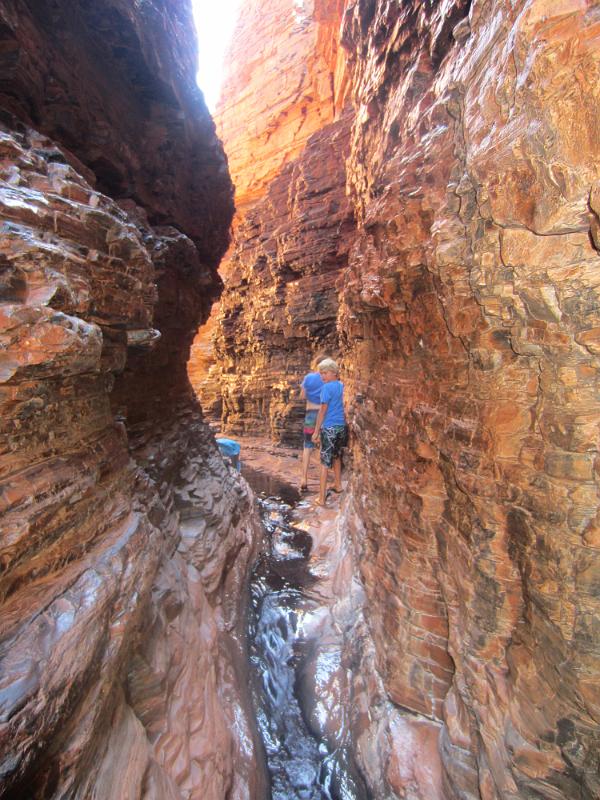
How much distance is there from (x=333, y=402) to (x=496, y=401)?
14.6ft

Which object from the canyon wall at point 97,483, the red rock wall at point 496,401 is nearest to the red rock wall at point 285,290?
the canyon wall at point 97,483

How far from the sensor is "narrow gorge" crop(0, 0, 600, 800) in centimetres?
151

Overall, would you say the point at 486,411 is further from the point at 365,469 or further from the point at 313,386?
the point at 313,386

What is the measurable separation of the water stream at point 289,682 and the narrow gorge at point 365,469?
2cm

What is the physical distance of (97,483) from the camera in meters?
2.41

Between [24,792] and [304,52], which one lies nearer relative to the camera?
[24,792]

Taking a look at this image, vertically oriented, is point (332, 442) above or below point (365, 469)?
below

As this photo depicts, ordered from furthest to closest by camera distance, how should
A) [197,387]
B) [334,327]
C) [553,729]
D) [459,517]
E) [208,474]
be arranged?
[197,387]
[334,327]
[208,474]
[459,517]
[553,729]

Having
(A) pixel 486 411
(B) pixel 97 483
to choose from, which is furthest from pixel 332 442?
(A) pixel 486 411

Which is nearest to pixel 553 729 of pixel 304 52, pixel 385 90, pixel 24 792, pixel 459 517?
pixel 459 517

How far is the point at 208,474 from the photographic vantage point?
5398 millimetres

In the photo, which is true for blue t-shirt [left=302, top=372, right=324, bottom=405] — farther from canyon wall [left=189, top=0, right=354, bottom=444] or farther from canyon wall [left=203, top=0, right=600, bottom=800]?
canyon wall [left=203, top=0, right=600, bottom=800]

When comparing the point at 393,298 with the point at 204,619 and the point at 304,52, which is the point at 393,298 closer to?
the point at 204,619

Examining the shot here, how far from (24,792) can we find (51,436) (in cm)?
143
